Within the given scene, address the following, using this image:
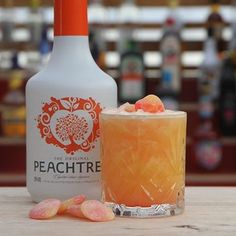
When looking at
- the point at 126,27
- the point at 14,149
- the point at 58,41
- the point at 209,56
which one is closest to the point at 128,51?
the point at 126,27

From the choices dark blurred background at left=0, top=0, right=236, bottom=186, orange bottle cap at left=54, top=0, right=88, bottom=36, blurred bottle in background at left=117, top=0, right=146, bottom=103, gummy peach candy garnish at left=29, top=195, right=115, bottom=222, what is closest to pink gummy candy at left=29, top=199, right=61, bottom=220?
gummy peach candy garnish at left=29, top=195, right=115, bottom=222

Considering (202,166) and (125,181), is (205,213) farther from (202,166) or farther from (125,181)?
(202,166)

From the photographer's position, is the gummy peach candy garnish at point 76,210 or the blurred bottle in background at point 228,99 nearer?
the gummy peach candy garnish at point 76,210

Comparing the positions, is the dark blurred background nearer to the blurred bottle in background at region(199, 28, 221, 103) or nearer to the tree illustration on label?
the blurred bottle in background at region(199, 28, 221, 103)

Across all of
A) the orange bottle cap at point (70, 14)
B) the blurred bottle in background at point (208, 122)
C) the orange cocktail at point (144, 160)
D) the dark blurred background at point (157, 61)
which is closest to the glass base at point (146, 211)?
the orange cocktail at point (144, 160)

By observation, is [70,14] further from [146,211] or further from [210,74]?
[210,74]

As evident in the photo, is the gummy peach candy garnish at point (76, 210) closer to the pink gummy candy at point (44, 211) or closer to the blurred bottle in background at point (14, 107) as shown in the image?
the pink gummy candy at point (44, 211)

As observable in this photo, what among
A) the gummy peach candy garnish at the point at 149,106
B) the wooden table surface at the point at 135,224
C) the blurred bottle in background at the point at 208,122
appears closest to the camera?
the wooden table surface at the point at 135,224
